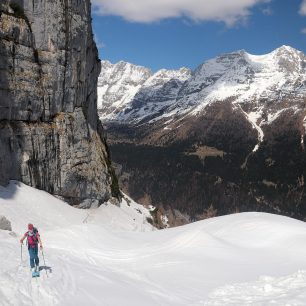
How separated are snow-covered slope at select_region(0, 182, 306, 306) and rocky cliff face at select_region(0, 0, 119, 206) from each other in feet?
48.6

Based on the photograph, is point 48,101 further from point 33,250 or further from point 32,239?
point 33,250

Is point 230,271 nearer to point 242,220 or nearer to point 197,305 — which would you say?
point 197,305

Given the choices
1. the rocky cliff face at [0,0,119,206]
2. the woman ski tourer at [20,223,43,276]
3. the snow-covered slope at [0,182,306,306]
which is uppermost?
the rocky cliff face at [0,0,119,206]

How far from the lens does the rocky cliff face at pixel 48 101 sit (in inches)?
2143

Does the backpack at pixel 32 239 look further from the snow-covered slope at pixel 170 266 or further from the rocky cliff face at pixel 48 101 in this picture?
the rocky cliff face at pixel 48 101

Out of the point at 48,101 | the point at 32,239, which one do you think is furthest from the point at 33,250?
the point at 48,101

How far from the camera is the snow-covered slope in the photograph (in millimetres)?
18953

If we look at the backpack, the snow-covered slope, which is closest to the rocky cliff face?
the snow-covered slope

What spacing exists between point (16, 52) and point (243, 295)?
45.4 metres

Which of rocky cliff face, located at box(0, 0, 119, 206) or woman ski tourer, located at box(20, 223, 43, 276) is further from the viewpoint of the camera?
rocky cliff face, located at box(0, 0, 119, 206)

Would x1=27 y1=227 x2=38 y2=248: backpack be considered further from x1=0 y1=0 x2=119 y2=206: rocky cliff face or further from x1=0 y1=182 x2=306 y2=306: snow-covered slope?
x1=0 y1=0 x2=119 y2=206: rocky cliff face

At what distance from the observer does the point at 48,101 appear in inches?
2314

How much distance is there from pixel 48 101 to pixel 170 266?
38.2m

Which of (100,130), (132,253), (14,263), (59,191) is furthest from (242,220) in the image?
(100,130)
